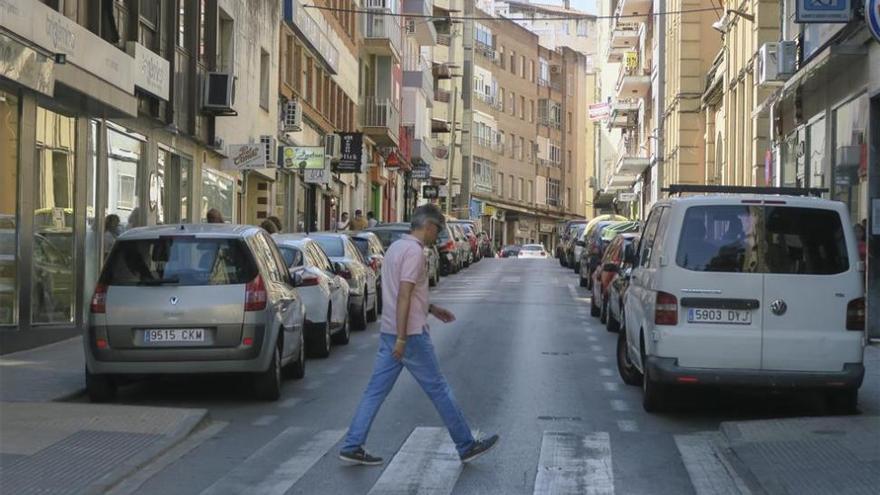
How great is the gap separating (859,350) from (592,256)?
1844cm

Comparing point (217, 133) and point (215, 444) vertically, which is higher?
point (217, 133)

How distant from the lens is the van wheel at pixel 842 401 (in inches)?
433

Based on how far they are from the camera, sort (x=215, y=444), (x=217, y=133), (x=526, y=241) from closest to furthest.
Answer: (x=215, y=444) → (x=217, y=133) → (x=526, y=241)

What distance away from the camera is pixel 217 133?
2672 centimetres

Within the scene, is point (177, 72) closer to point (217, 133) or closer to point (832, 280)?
point (217, 133)

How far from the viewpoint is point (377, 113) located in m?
51.1

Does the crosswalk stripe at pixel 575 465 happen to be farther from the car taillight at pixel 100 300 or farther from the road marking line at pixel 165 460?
the car taillight at pixel 100 300

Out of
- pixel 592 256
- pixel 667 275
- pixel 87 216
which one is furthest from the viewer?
pixel 592 256

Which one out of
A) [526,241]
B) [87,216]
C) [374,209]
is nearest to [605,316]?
[87,216]

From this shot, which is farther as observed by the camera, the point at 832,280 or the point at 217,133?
the point at 217,133

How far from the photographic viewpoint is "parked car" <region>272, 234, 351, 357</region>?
50.3 feet

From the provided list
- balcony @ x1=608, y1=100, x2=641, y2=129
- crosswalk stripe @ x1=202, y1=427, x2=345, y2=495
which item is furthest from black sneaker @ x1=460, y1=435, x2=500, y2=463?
balcony @ x1=608, y1=100, x2=641, y2=129

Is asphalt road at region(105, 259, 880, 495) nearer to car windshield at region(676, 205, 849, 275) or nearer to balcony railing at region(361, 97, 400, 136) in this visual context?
car windshield at region(676, 205, 849, 275)

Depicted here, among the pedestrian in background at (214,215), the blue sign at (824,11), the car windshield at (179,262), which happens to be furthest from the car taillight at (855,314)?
the pedestrian in background at (214,215)
